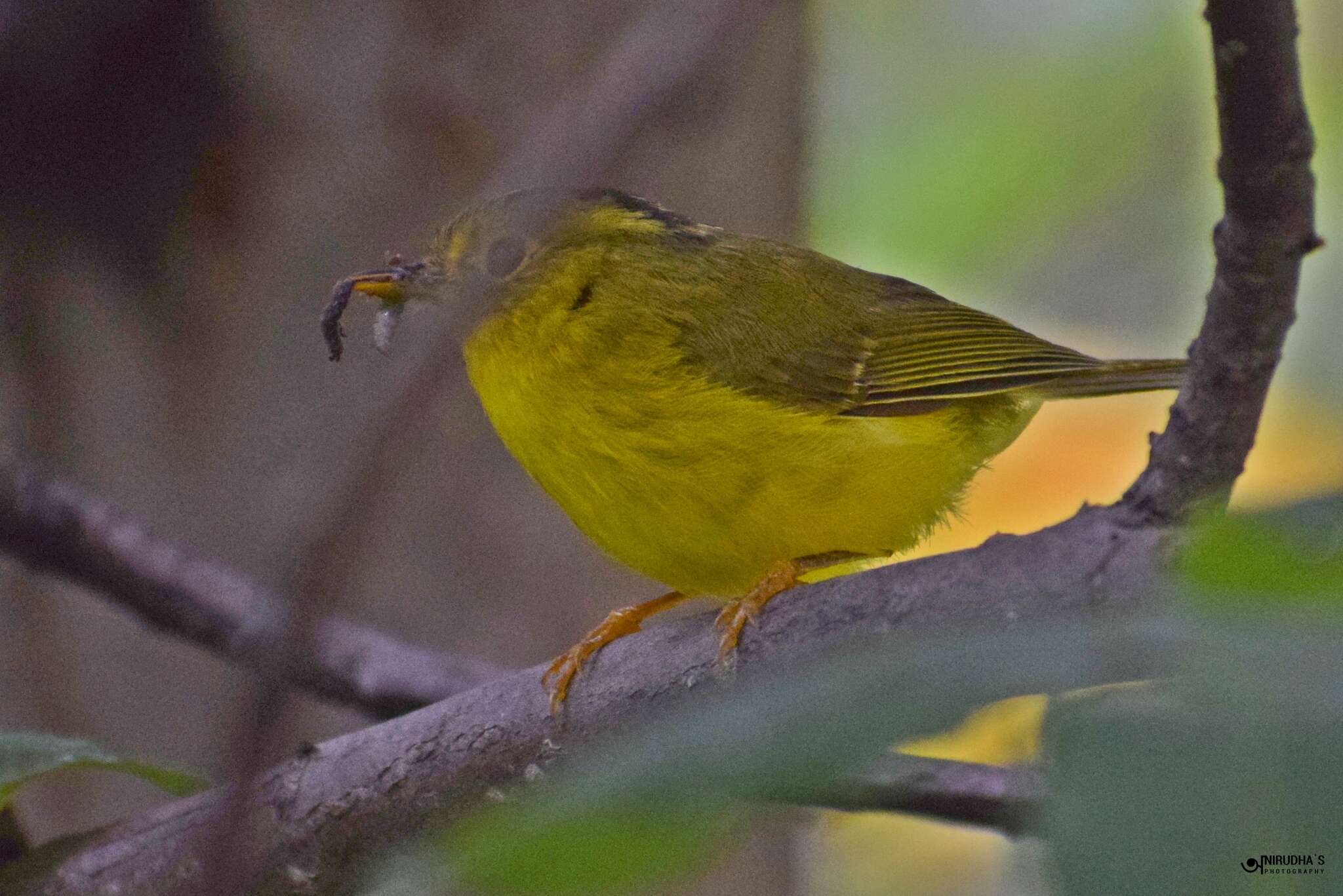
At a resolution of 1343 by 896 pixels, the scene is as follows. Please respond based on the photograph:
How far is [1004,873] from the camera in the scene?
2.39ft

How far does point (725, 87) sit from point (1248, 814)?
335 centimetres

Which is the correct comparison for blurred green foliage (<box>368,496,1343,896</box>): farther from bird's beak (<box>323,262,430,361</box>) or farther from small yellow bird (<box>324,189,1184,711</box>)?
bird's beak (<box>323,262,430,361</box>)

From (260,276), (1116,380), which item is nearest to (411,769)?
(1116,380)

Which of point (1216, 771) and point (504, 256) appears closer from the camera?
point (1216, 771)

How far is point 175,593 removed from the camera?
3414 mm

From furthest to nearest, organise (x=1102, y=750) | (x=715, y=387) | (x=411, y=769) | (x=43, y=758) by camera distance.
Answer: (x=715, y=387), (x=411, y=769), (x=43, y=758), (x=1102, y=750)

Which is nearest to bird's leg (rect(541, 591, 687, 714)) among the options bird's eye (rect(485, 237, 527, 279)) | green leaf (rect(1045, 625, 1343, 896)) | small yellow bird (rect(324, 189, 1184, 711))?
small yellow bird (rect(324, 189, 1184, 711))

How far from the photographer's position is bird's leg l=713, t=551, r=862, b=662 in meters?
2.03

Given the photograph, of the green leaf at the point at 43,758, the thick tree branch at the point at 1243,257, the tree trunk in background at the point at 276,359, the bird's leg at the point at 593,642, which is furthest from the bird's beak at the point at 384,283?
the thick tree branch at the point at 1243,257

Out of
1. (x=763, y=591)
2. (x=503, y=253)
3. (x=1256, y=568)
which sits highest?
(x=503, y=253)

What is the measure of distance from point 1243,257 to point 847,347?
5.50 feet

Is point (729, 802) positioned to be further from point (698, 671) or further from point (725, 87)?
point (725, 87)

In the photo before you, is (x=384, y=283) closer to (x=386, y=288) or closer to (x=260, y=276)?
(x=386, y=288)

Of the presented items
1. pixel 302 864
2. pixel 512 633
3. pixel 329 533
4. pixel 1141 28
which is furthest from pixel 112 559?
pixel 1141 28
